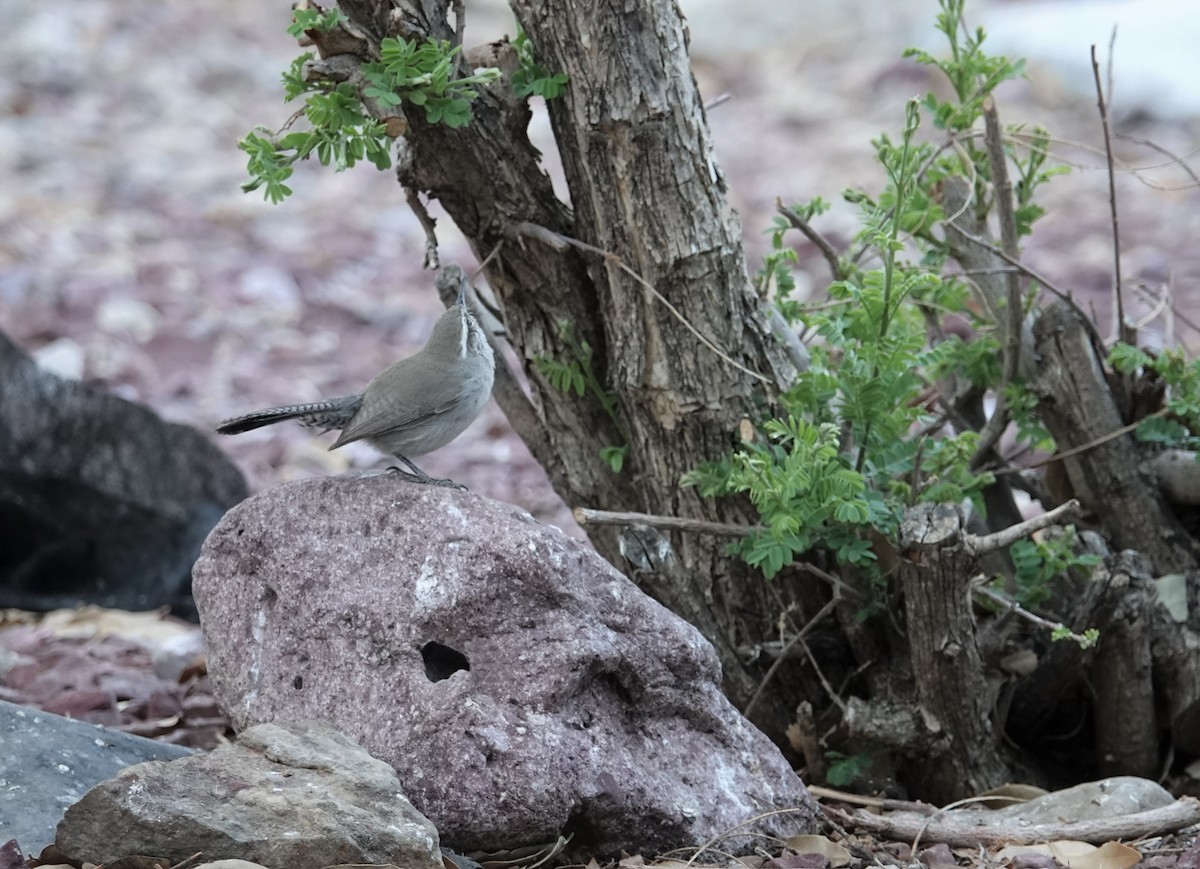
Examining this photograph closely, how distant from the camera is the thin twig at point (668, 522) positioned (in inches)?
139

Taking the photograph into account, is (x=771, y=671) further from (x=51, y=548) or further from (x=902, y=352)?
(x=51, y=548)

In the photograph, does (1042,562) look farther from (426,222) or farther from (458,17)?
(458,17)

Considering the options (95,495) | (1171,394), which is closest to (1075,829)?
(1171,394)

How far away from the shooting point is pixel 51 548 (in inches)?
233

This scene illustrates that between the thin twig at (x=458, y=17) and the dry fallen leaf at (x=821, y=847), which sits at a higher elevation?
the thin twig at (x=458, y=17)

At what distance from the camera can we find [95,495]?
227 inches

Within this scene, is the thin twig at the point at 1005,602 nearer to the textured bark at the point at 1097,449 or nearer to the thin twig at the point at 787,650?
the thin twig at the point at 787,650

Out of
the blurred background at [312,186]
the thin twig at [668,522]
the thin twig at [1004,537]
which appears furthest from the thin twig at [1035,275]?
the blurred background at [312,186]

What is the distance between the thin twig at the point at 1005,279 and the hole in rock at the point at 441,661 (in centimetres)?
168

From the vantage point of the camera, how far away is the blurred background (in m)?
8.25

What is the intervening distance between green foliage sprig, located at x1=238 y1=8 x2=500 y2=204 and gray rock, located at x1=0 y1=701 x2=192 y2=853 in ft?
4.65

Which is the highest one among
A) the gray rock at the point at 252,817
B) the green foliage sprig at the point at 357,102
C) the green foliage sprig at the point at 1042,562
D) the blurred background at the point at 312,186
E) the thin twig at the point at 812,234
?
the blurred background at the point at 312,186

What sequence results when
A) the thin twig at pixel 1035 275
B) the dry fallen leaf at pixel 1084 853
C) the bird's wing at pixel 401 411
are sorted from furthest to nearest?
the thin twig at pixel 1035 275, the bird's wing at pixel 401 411, the dry fallen leaf at pixel 1084 853

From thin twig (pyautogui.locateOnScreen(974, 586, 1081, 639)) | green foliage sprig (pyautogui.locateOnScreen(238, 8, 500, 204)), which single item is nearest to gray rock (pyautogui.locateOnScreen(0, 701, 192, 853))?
green foliage sprig (pyautogui.locateOnScreen(238, 8, 500, 204))
